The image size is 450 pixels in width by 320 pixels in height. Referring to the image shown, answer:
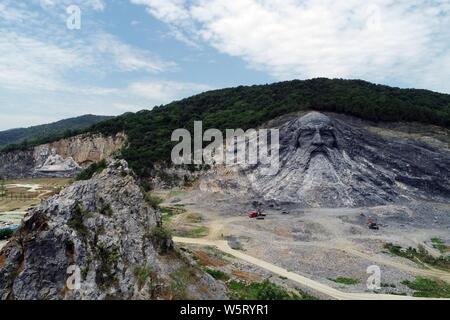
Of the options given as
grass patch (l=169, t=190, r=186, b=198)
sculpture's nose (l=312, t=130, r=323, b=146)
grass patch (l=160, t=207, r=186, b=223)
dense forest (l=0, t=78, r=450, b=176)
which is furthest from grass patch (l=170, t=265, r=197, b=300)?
dense forest (l=0, t=78, r=450, b=176)

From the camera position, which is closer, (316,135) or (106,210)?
(106,210)

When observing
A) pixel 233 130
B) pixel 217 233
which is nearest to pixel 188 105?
pixel 233 130

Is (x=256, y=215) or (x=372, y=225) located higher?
(x=256, y=215)

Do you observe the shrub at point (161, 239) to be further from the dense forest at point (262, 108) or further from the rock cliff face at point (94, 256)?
the dense forest at point (262, 108)

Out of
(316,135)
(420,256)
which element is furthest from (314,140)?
(420,256)

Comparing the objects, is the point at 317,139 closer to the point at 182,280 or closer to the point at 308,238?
the point at 308,238

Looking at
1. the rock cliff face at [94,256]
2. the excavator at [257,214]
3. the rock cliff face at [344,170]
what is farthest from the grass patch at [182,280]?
the rock cliff face at [344,170]
